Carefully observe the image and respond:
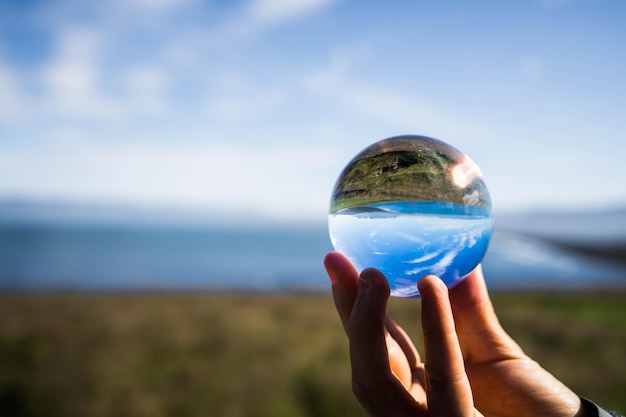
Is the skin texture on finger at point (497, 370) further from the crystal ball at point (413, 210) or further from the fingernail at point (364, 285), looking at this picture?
the fingernail at point (364, 285)

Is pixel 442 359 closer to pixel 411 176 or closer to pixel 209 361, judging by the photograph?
pixel 411 176

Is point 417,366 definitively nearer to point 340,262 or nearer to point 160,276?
point 340,262

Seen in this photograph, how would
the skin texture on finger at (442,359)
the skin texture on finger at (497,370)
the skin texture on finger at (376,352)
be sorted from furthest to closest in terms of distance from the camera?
the skin texture on finger at (497,370)
the skin texture on finger at (376,352)
the skin texture on finger at (442,359)

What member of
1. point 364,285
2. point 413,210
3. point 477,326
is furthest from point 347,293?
point 477,326

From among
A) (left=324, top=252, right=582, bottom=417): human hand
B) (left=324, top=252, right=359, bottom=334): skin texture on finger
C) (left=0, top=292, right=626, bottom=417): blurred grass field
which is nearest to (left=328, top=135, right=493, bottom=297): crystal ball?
(left=324, top=252, right=359, bottom=334): skin texture on finger

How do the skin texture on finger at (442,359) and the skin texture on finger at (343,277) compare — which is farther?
the skin texture on finger at (343,277)

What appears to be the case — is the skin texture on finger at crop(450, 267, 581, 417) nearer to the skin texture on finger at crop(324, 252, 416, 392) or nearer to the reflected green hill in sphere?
the skin texture on finger at crop(324, 252, 416, 392)

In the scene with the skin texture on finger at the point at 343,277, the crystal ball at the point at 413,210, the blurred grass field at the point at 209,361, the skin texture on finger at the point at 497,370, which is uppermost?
the crystal ball at the point at 413,210

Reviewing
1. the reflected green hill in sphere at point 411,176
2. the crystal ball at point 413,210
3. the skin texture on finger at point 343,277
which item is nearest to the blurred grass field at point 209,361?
the skin texture on finger at point 343,277

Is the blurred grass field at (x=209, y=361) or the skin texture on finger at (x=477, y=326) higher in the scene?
the skin texture on finger at (x=477, y=326)
